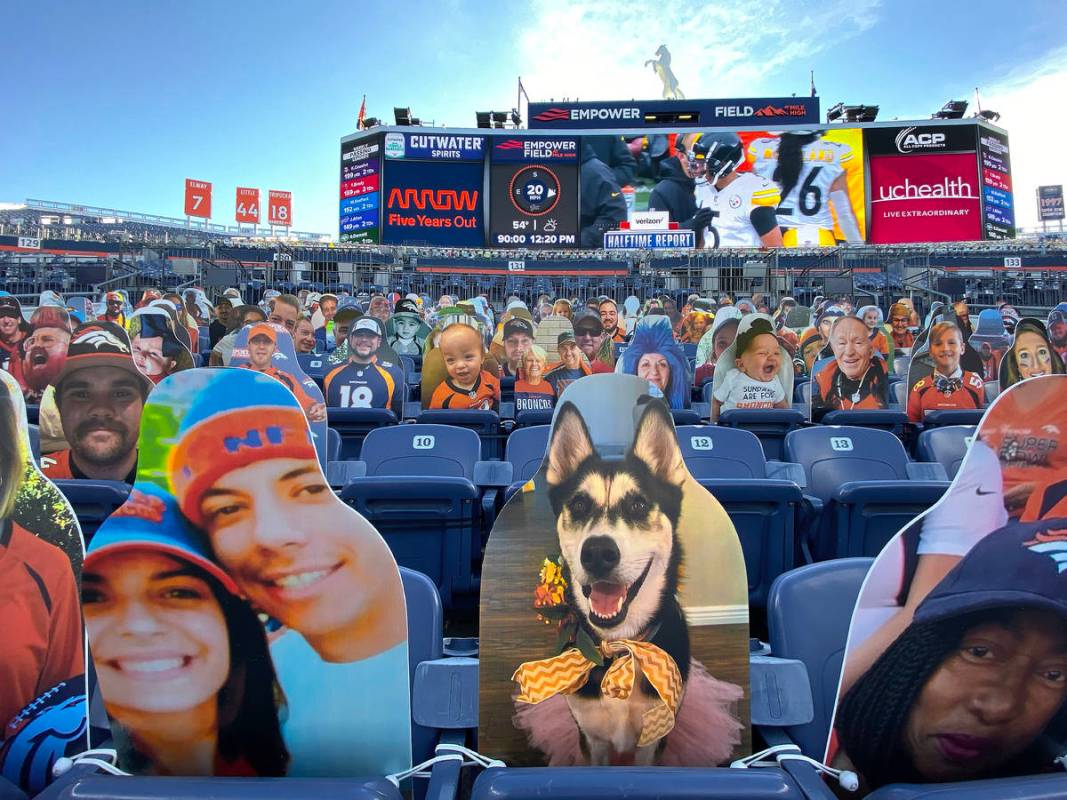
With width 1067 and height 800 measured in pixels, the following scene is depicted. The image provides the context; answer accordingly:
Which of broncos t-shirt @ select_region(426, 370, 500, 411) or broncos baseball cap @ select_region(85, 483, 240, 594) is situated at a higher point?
broncos t-shirt @ select_region(426, 370, 500, 411)

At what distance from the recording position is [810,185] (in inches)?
1156

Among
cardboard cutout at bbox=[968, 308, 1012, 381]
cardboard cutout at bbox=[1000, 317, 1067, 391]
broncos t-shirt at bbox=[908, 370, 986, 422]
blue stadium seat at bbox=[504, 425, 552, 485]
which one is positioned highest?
cardboard cutout at bbox=[968, 308, 1012, 381]

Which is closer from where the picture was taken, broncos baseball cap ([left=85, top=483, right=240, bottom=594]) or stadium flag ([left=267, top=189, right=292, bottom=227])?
broncos baseball cap ([left=85, top=483, right=240, bottom=594])

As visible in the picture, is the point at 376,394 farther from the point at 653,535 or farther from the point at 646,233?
the point at 646,233

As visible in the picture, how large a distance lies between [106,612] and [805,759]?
147 centimetres

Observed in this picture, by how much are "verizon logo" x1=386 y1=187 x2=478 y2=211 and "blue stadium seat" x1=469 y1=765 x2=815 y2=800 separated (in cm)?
3108

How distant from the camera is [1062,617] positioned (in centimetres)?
139

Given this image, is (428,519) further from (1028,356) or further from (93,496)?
(1028,356)

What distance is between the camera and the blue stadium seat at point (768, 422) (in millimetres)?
4855

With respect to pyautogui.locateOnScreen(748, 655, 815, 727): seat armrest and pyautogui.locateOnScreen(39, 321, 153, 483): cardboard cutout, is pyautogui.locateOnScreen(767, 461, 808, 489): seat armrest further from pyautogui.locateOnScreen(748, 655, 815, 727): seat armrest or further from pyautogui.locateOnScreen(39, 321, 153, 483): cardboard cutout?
pyautogui.locateOnScreen(39, 321, 153, 483): cardboard cutout

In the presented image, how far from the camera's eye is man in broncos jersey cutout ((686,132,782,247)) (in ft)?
95.9

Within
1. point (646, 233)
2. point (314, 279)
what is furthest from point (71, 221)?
point (646, 233)

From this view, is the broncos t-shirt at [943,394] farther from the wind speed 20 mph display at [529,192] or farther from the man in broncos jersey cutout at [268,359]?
the wind speed 20 mph display at [529,192]

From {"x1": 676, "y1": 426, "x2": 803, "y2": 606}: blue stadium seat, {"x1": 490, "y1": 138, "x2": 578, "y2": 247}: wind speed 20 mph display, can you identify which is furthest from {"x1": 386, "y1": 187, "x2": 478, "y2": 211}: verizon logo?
{"x1": 676, "y1": 426, "x2": 803, "y2": 606}: blue stadium seat
